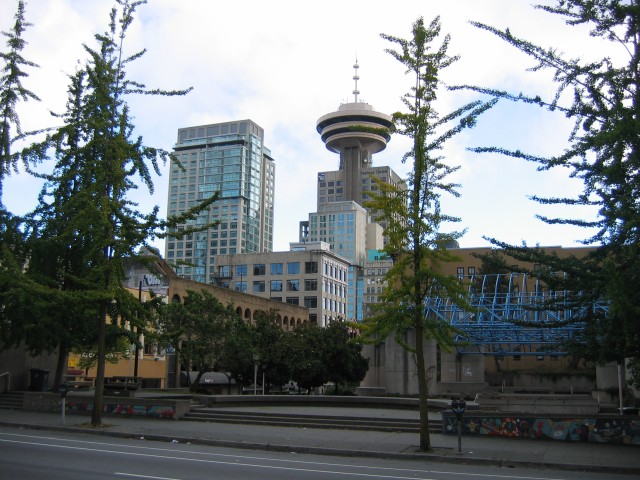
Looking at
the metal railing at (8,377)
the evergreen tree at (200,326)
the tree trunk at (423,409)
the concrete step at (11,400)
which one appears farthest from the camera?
the evergreen tree at (200,326)

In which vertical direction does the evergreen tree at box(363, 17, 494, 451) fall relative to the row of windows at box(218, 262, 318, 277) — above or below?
below

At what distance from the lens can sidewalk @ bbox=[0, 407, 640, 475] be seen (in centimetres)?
1578

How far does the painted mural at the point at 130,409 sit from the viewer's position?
2497cm

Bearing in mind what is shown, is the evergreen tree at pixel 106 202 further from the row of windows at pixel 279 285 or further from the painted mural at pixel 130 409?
the row of windows at pixel 279 285

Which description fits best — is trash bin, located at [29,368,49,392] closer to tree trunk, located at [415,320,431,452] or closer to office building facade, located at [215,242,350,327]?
tree trunk, located at [415,320,431,452]

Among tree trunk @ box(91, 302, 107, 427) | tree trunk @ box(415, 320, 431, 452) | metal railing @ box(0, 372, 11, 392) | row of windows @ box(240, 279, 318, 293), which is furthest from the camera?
row of windows @ box(240, 279, 318, 293)

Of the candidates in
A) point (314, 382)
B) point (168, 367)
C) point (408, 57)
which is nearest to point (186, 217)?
point (408, 57)

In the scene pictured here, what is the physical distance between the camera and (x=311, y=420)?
78.3 ft

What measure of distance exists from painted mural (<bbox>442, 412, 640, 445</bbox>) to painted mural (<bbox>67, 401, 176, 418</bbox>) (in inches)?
425

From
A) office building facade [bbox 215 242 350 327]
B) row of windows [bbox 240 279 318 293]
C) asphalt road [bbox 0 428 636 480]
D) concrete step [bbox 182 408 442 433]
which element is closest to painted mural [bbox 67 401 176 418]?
concrete step [bbox 182 408 442 433]

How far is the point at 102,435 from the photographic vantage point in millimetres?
20672

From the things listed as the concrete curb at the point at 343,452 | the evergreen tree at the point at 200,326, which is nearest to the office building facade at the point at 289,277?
the evergreen tree at the point at 200,326

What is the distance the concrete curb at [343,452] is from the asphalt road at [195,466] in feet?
1.22

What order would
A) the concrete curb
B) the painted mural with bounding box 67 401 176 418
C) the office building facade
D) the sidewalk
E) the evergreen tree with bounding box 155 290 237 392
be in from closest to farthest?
the concrete curb → the sidewalk → the painted mural with bounding box 67 401 176 418 → the evergreen tree with bounding box 155 290 237 392 → the office building facade
